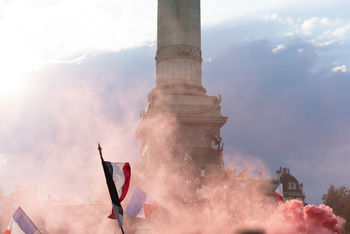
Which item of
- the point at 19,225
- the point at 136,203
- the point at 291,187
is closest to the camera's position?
the point at 19,225

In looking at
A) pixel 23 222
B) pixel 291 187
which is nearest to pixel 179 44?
pixel 23 222

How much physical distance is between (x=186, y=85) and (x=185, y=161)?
760 cm

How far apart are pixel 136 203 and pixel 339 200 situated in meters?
28.2

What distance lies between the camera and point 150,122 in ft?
125

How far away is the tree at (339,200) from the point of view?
3738 centimetres

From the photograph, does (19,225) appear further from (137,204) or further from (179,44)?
(179,44)

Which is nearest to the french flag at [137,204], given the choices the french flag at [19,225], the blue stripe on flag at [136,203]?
the blue stripe on flag at [136,203]

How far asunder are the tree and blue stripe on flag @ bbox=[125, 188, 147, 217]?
2601 centimetres

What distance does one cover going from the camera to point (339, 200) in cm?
3900

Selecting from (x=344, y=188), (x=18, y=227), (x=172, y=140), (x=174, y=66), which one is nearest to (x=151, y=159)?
(x=172, y=140)

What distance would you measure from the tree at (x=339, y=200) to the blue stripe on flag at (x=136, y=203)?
26014 millimetres

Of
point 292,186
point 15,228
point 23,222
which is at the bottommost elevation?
point 15,228

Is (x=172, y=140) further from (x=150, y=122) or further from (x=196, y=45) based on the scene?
(x=196, y=45)

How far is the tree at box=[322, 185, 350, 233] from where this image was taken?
3738 cm
